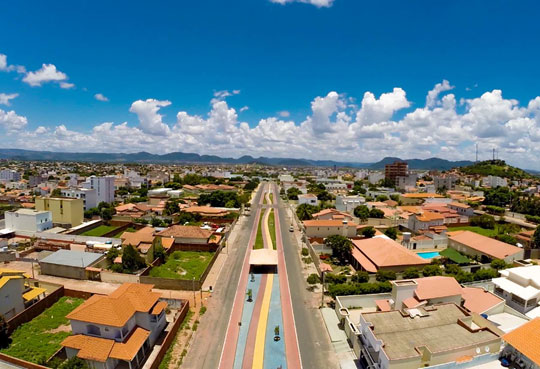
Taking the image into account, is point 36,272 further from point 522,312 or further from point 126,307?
point 522,312

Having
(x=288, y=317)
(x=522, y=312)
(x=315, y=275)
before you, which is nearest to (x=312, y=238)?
(x=315, y=275)

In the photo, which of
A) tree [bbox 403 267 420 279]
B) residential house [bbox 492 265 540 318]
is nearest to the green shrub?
tree [bbox 403 267 420 279]

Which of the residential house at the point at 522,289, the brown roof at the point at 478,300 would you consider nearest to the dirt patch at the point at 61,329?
the brown roof at the point at 478,300

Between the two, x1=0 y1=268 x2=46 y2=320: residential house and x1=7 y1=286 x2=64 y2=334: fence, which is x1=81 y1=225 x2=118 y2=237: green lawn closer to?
x1=7 y1=286 x2=64 y2=334: fence

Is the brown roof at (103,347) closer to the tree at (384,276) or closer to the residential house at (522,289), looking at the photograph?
the tree at (384,276)

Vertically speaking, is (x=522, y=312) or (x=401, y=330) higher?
(x=401, y=330)

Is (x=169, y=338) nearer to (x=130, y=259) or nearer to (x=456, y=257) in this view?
(x=130, y=259)
